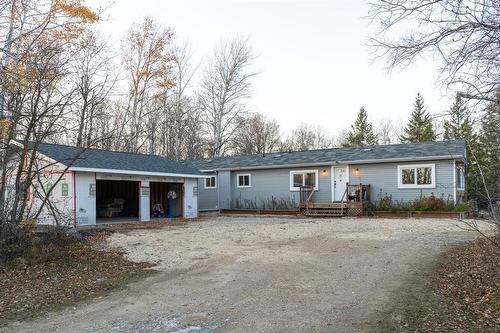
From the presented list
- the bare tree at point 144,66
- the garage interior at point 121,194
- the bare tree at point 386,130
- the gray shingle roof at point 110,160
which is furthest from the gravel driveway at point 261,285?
the bare tree at point 386,130

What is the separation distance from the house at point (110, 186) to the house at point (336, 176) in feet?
12.5

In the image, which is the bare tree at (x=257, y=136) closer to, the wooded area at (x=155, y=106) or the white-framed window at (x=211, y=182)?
the wooded area at (x=155, y=106)

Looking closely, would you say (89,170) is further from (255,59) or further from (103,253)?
(255,59)

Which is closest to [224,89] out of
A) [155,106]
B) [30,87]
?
[155,106]

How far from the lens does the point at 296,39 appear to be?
14.6 m

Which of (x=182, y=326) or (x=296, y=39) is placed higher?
(x=296, y=39)

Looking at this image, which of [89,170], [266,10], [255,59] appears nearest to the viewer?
[266,10]

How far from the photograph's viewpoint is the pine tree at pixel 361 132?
153 feet

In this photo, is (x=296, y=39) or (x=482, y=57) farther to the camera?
(x=296, y=39)

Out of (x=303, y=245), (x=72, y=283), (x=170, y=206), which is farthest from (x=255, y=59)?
(x=72, y=283)

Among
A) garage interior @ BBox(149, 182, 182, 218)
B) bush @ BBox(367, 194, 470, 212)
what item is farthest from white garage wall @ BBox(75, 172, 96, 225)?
bush @ BBox(367, 194, 470, 212)

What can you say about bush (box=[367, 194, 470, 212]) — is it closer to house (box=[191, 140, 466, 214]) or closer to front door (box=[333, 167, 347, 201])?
house (box=[191, 140, 466, 214])

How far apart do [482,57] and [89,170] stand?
1429cm

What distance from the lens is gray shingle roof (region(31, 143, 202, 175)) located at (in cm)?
1655
